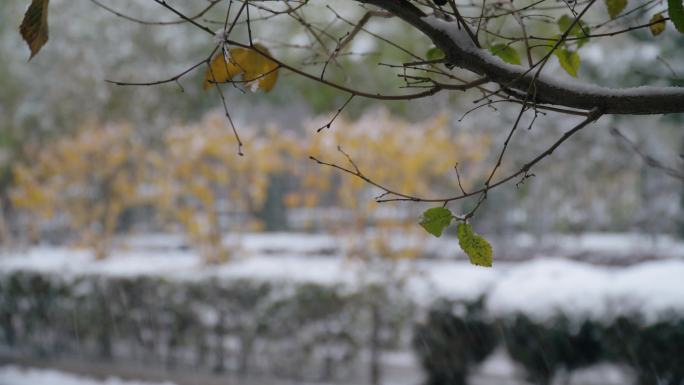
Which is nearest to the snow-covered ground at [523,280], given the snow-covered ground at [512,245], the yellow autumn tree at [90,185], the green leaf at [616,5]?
the snow-covered ground at [512,245]

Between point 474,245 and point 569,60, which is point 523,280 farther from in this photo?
point 474,245

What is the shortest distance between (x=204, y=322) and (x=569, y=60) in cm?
605

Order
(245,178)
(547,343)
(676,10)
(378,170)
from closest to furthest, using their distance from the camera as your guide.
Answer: (676,10)
(547,343)
(378,170)
(245,178)

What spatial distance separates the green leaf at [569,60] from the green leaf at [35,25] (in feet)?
3.84

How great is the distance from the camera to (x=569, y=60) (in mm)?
1611

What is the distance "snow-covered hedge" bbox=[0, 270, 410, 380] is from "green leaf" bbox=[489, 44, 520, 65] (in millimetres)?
4477

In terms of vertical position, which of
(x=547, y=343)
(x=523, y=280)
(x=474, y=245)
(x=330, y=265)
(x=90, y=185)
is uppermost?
(x=90, y=185)

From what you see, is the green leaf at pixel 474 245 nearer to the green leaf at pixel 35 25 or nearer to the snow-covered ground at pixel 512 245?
the green leaf at pixel 35 25

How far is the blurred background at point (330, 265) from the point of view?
5094mm

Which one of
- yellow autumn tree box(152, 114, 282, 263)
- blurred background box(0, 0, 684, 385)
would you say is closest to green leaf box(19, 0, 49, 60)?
blurred background box(0, 0, 684, 385)

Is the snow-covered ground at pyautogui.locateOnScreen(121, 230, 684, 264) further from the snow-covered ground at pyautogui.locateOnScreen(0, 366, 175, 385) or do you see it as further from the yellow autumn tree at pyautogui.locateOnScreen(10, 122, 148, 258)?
the snow-covered ground at pyautogui.locateOnScreen(0, 366, 175, 385)

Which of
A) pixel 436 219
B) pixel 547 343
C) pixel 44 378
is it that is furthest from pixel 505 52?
pixel 44 378

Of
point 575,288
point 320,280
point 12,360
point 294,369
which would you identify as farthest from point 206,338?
point 575,288

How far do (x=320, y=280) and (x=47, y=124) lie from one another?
12285 mm
